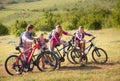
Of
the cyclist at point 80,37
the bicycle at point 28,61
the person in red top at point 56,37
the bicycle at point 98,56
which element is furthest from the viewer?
the cyclist at point 80,37

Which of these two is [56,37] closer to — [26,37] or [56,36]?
[56,36]

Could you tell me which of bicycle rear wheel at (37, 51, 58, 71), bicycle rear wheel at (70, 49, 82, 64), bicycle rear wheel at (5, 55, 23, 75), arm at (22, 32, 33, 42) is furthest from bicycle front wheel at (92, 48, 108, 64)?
bicycle rear wheel at (5, 55, 23, 75)

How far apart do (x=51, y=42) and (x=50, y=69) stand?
5.99 feet

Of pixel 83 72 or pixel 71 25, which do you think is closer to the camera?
pixel 83 72

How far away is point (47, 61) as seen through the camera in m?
14.4

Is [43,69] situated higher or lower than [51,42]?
lower

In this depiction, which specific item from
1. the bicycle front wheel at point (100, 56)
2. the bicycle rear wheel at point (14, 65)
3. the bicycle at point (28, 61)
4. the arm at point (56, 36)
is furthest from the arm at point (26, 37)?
the bicycle front wheel at point (100, 56)

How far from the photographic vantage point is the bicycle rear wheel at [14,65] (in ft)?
46.3

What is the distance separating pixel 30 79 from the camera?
1245 cm

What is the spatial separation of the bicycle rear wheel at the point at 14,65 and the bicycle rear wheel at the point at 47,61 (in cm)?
83

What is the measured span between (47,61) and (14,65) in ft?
4.73

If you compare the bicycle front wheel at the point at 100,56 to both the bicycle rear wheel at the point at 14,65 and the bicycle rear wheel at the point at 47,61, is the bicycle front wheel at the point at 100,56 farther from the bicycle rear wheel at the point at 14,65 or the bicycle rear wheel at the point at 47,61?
the bicycle rear wheel at the point at 14,65

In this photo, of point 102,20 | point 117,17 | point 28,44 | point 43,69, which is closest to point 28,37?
point 28,44

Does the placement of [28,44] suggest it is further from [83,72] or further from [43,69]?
[83,72]
